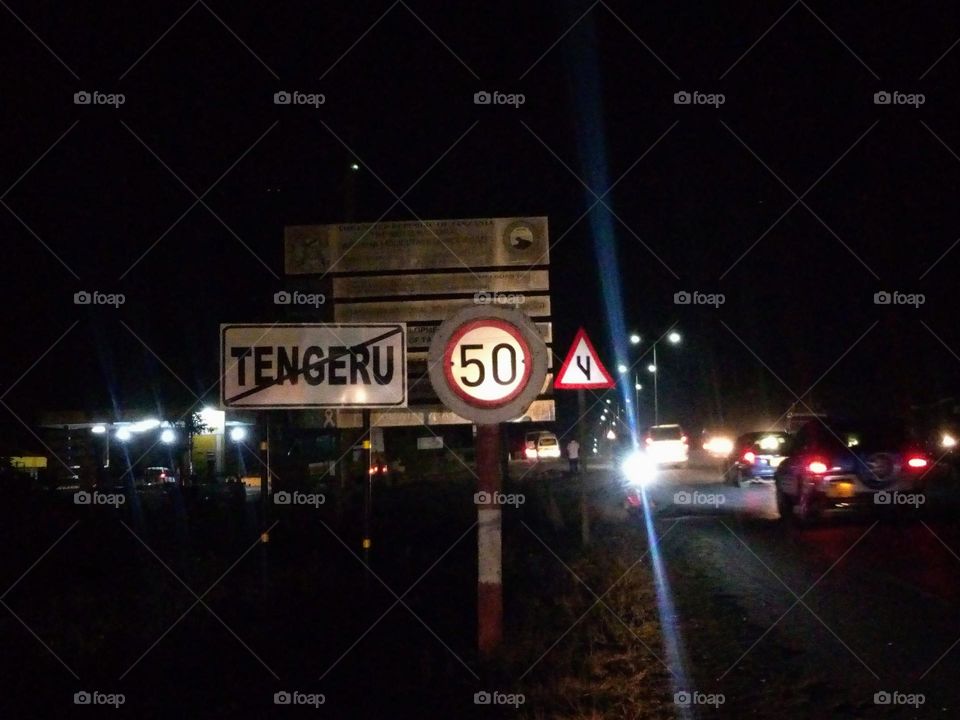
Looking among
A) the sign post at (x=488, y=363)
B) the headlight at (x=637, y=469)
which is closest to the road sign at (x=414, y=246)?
the sign post at (x=488, y=363)

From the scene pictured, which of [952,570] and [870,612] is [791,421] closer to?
[952,570]

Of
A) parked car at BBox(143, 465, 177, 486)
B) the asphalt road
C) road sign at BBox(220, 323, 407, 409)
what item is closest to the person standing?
parked car at BBox(143, 465, 177, 486)

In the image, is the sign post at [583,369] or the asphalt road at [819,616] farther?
the sign post at [583,369]

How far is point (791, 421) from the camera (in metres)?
35.9

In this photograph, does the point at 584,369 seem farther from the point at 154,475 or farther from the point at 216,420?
the point at 216,420

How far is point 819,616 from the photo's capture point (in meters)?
9.41

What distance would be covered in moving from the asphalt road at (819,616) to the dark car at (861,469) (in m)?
0.43

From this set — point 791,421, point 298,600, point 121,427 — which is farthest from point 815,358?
point 298,600

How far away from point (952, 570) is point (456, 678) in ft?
21.9

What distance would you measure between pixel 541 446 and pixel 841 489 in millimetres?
38502

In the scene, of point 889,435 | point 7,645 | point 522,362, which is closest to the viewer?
point 522,362

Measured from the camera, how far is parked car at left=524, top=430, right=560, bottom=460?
53.3m

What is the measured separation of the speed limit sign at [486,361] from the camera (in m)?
6.91

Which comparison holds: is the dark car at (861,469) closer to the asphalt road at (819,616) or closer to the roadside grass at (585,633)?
the asphalt road at (819,616)
